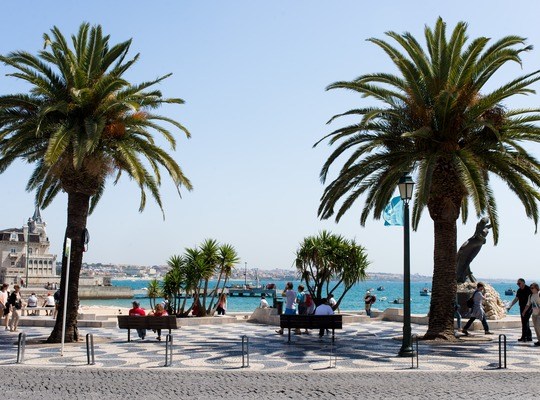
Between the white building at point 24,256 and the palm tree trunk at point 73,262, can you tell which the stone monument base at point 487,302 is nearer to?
the palm tree trunk at point 73,262

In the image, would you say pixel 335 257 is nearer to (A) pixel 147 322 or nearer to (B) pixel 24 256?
(A) pixel 147 322

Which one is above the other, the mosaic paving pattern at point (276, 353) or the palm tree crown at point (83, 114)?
the palm tree crown at point (83, 114)

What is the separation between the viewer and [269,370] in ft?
45.4

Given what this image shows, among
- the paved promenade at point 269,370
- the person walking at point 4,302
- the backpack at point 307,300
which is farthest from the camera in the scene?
the backpack at point 307,300

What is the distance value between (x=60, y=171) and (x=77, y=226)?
64.7 inches

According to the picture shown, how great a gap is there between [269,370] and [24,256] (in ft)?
418

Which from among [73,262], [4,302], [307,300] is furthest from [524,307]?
[4,302]

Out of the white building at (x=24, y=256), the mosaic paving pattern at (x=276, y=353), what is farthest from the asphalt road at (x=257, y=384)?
the white building at (x=24, y=256)

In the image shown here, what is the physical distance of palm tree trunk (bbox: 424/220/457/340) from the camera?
1973cm

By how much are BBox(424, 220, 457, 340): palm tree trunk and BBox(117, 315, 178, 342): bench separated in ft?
24.3

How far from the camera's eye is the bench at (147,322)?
19062 millimetres

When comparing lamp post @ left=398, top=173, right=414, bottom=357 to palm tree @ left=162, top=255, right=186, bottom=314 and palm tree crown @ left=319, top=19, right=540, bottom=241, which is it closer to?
palm tree crown @ left=319, top=19, right=540, bottom=241

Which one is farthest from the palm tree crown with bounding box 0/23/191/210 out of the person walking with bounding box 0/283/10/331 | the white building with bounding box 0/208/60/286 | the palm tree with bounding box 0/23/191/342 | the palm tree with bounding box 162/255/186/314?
the white building with bounding box 0/208/60/286

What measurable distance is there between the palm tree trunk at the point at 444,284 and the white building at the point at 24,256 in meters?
115
